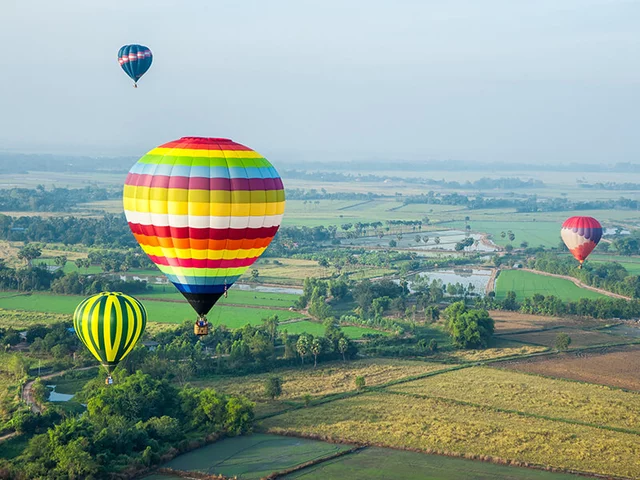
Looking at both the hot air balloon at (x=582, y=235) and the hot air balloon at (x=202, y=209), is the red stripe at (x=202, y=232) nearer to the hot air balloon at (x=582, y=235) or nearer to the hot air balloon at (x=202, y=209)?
the hot air balloon at (x=202, y=209)

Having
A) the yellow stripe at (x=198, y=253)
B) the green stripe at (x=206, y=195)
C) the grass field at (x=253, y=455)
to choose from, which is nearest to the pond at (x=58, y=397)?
the grass field at (x=253, y=455)

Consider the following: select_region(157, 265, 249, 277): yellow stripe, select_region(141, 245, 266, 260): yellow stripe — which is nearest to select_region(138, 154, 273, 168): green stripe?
select_region(141, 245, 266, 260): yellow stripe

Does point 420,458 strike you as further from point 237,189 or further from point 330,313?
point 330,313

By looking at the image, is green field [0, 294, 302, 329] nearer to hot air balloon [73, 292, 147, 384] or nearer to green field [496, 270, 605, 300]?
green field [496, 270, 605, 300]

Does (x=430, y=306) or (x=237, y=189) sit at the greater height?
(x=237, y=189)

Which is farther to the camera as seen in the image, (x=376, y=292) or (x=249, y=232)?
(x=376, y=292)

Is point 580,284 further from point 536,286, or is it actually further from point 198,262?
point 198,262

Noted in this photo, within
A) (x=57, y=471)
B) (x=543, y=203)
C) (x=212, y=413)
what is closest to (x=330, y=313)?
(x=212, y=413)
